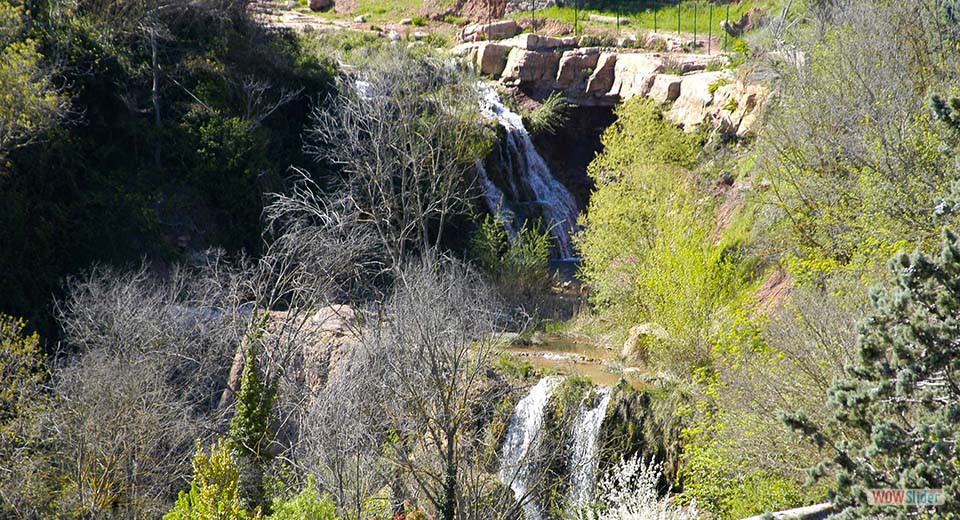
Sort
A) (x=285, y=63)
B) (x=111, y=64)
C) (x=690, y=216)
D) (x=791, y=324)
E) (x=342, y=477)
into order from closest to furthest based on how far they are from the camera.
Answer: (x=791, y=324) → (x=342, y=477) → (x=690, y=216) → (x=111, y=64) → (x=285, y=63)

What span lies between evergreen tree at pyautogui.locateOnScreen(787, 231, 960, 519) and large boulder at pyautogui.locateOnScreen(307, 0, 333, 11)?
48193mm

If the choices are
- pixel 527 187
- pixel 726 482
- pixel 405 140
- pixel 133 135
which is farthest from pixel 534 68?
pixel 726 482

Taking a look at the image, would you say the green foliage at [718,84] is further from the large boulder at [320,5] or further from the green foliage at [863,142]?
the large boulder at [320,5]

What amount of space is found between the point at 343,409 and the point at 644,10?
122 feet

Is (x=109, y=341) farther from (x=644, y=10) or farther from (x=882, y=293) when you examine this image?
(x=644, y=10)

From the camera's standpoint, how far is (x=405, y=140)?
2586 centimetres

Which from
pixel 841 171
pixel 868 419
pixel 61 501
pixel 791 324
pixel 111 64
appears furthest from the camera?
pixel 111 64

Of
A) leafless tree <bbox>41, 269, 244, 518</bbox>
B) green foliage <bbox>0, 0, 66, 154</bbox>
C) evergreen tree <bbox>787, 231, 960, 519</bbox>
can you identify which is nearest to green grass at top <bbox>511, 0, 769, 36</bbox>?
green foliage <bbox>0, 0, 66, 154</bbox>

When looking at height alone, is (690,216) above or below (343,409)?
above

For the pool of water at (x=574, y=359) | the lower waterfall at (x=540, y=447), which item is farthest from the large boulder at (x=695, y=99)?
the lower waterfall at (x=540, y=447)

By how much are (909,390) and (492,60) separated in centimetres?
3488

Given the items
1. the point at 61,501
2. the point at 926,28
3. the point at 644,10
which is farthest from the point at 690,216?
the point at 644,10

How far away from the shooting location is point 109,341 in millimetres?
18141

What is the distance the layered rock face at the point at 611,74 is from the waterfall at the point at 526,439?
16321 millimetres
